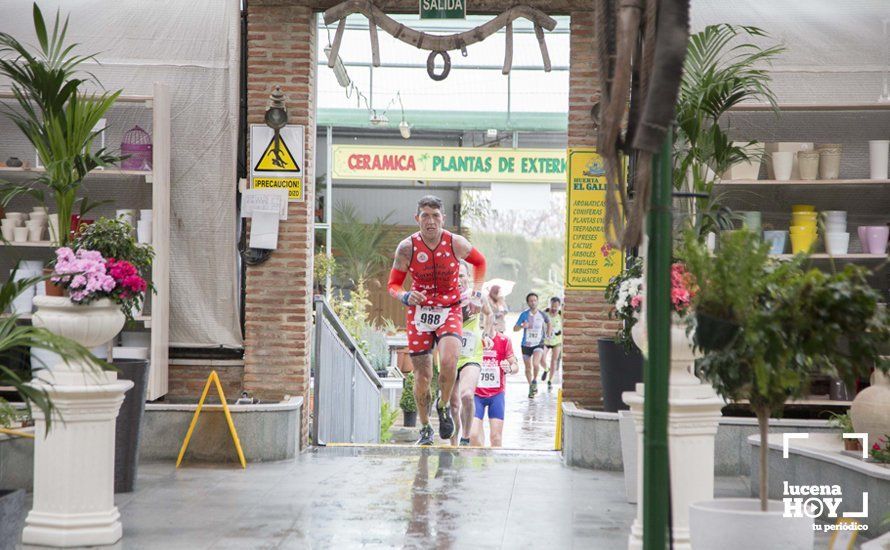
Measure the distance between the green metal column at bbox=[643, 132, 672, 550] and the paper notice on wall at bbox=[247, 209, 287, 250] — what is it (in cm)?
518

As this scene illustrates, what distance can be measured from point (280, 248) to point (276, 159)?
61 cm

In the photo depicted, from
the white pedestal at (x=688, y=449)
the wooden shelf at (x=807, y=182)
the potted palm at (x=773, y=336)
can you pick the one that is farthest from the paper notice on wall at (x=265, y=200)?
the potted palm at (x=773, y=336)

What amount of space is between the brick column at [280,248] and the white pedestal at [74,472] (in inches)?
106

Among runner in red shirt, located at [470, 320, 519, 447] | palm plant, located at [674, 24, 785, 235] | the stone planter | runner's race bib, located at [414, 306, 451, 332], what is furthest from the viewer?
runner in red shirt, located at [470, 320, 519, 447]

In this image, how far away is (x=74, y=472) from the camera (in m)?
4.87

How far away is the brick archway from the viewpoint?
7.60 metres

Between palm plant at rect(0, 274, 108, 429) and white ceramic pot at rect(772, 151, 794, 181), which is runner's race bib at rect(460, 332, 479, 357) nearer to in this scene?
white ceramic pot at rect(772, 151, 794, 181)

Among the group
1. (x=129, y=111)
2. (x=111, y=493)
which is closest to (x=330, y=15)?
(x=129, y=111)

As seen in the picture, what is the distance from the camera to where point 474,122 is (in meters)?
16.6

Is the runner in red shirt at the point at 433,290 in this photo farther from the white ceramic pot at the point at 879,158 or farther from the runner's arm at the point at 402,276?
the white ceramic pot at the point at 879,158

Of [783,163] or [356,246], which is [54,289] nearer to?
[783,163]

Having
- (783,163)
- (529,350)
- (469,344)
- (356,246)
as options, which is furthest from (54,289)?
(356,246)

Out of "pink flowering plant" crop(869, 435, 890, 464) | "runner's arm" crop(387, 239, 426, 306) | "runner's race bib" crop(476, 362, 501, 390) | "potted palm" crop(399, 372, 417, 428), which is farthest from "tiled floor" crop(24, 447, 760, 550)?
"potted palm" crop(399, 372, 417, 428)

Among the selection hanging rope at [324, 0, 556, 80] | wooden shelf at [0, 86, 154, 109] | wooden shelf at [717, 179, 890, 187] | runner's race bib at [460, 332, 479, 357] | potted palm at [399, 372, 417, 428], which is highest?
hanging rope at [324, 0, 556, 80]
